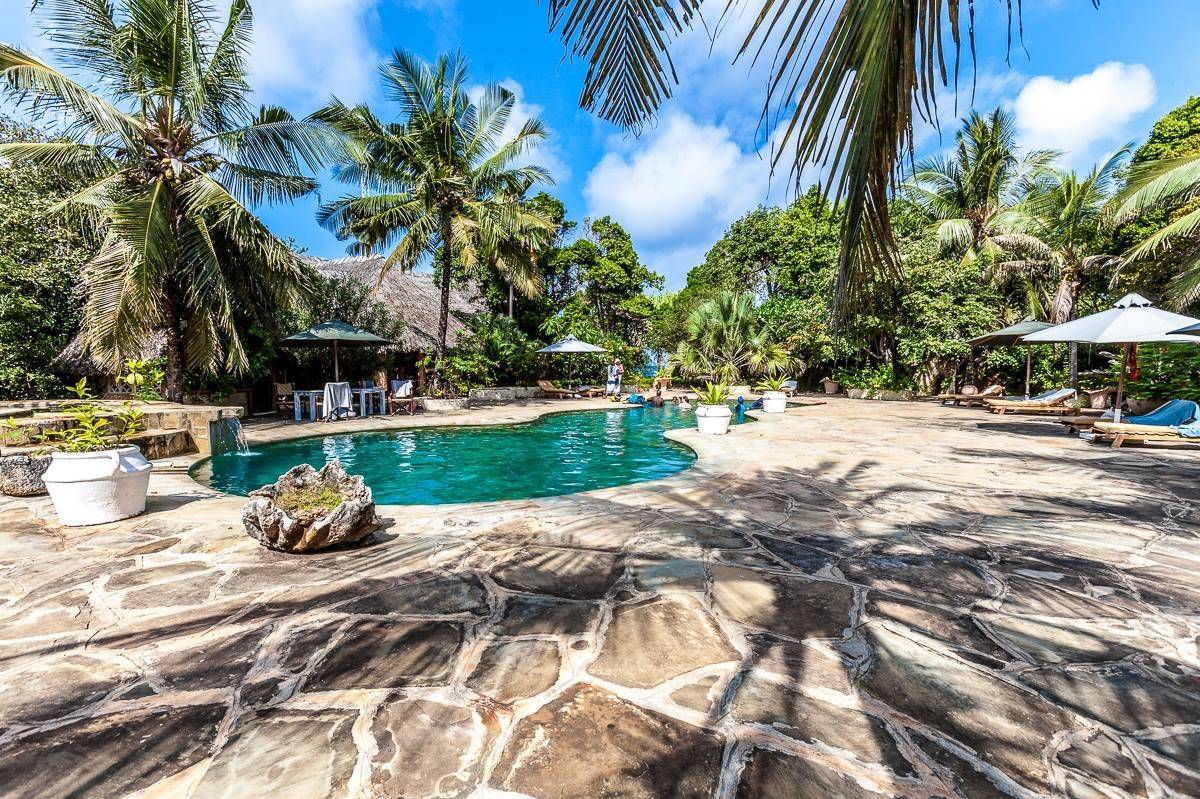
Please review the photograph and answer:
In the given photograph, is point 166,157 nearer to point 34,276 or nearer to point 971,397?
point 34,276

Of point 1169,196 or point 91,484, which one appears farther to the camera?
point 1169,196

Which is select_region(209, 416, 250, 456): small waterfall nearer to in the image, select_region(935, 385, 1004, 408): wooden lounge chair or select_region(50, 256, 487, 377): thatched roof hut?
select_region(50, 256, 487, 377): thatched roof hut

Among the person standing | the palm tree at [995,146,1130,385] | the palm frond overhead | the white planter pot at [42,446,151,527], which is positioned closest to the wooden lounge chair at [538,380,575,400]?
the person standing

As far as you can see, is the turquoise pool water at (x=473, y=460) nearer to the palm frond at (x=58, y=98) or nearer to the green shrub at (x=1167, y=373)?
the palm frond at (x=58, y=98)

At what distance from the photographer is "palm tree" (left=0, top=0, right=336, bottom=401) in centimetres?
858

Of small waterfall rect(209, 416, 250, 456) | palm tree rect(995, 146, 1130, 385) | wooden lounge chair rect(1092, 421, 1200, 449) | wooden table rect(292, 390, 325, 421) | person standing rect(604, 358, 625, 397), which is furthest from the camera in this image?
person standing rect(604, 358, 625, 397)

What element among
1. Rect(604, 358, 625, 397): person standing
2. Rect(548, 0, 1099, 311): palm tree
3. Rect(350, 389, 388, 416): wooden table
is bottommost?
Rect(350, 389, 388, 416): wooden table

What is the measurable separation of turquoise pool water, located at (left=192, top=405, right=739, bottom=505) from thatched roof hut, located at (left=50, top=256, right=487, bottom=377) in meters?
6.76

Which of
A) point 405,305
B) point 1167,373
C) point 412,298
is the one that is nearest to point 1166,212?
point 1167,373

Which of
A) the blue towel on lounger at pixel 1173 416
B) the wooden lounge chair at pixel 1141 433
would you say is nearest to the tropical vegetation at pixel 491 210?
Result: the blue towel on lounger at pixel 1173 416

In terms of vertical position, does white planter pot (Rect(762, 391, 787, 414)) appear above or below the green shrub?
below

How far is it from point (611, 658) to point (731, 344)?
2017 centimetres

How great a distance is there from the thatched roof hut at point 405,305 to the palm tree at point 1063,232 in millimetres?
20354

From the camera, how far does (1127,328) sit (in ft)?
26.3
